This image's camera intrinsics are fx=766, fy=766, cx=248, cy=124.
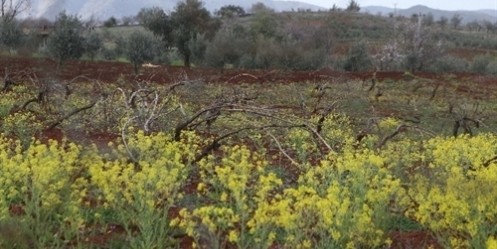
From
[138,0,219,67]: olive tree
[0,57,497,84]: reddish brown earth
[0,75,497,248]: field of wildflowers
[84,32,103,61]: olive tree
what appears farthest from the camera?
[138,0,219,67]: olive tree

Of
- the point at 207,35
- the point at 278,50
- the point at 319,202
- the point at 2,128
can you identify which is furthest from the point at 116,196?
the point at 207,35

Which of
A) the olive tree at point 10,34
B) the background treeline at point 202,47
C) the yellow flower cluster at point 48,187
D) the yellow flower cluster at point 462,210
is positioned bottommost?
the background treeline at point 202,47

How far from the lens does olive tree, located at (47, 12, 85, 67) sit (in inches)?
1267

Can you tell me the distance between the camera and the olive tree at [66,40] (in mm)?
32188

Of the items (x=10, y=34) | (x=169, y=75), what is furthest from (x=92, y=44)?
(x=169, y=75)

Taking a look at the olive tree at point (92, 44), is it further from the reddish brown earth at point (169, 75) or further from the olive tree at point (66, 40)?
the reddish brown earth at point (169, 75)

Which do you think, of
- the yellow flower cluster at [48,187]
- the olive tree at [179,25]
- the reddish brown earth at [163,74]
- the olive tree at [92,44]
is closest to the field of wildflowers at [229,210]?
the yellow flower cluster at [48,187]

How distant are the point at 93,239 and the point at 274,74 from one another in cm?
2321

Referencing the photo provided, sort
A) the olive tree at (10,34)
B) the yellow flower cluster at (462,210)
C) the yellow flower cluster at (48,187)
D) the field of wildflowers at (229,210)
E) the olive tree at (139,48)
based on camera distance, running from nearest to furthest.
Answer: the field of wildflowers at (229,210)
the yellow flower cluster at (462,210)
the yellow flower cluster at (48,187)
the olive tree at (139,48)
the olive tree at (10,34)

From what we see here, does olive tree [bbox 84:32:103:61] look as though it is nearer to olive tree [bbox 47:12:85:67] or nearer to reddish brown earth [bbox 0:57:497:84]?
olive tree [bbox 47:12:85:67]

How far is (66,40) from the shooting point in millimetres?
32500

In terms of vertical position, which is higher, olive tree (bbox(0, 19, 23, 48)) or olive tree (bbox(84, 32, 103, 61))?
olive tree (bbox(0, 19, 23, 48))

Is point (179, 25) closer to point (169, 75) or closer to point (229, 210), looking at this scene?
point (169, 75)

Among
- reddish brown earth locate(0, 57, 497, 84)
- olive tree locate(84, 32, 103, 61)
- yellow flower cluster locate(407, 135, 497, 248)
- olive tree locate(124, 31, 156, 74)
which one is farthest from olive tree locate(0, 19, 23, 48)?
yellow flower cluster locate(407, 135, 497, 248)
